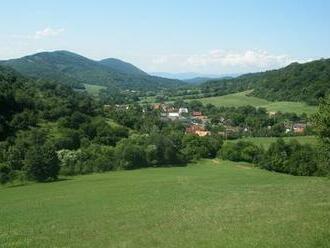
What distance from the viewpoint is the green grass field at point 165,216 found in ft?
76.2

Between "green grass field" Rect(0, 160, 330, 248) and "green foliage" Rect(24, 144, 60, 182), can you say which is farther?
"green foliage" Rect(24, 144, 60, 182)

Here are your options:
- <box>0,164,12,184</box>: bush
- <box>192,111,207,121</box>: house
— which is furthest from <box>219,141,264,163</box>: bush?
<box>192,111,207,121</box>: house

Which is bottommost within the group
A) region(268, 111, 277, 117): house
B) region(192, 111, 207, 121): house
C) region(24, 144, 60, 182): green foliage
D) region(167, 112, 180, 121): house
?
region(192, 111, 207, 121): house

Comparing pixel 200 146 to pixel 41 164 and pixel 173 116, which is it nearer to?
pixel 41 164

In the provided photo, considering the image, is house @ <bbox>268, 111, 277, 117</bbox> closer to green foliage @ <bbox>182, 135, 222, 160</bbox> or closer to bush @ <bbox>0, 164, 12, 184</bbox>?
green foliage @ <bbox>182, 135, 222, 160</bbox>

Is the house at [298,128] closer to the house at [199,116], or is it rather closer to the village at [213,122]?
the village at [213,122]

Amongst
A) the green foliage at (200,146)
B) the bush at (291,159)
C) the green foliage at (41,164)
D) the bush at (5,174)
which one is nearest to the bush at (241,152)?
the green foliage at (200,146)

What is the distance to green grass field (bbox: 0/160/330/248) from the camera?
2323cm

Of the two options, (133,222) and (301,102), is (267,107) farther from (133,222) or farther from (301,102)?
(133,222)

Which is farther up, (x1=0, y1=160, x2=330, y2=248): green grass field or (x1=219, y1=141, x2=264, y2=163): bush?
(x1=0, y1=160, x2=330, y2=248): green grass field

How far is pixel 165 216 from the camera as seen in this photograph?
31.3 m

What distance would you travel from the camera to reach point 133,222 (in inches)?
1181

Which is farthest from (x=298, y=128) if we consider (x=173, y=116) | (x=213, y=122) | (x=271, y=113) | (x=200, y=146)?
(x=173, y=116)

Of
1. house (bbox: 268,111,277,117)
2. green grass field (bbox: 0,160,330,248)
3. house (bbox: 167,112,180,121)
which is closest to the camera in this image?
green grass field (bbox: 0,160,330,248)
